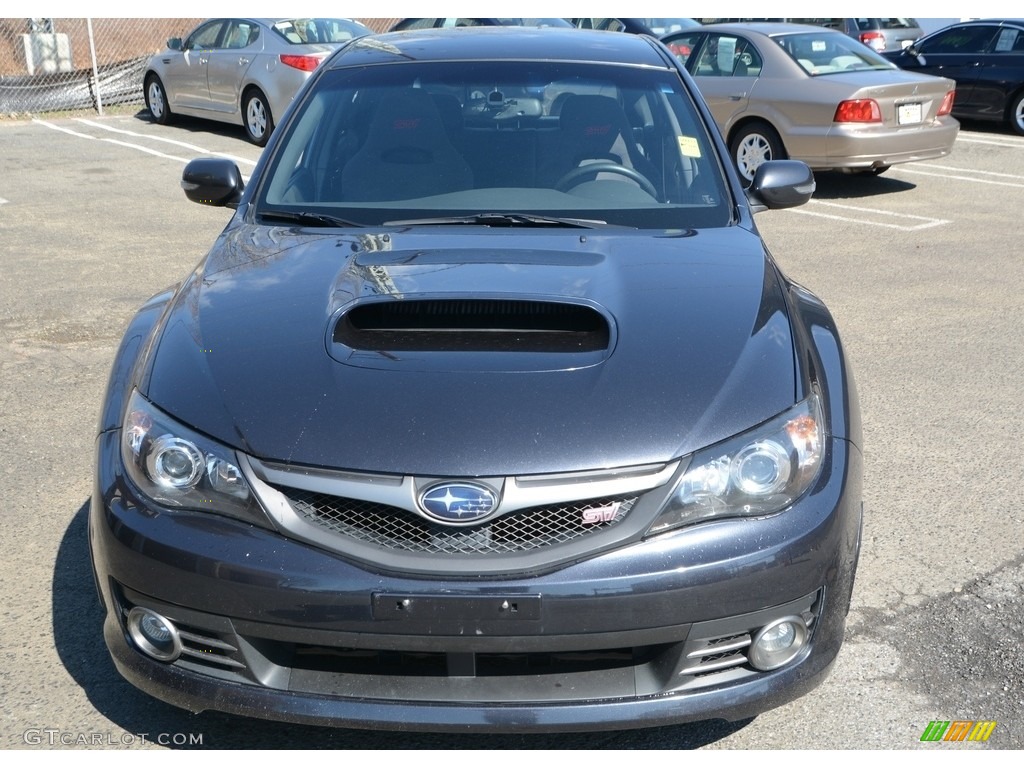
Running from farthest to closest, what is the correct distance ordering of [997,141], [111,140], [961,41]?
[961,41], [997,141], [111,140]

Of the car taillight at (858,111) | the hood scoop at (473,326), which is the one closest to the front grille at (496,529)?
the hood scoop at (473,326)

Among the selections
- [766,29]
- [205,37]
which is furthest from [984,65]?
[205,37]

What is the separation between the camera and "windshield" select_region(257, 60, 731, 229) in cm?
384

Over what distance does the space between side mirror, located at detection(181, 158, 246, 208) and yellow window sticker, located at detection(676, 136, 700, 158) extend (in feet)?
5.22

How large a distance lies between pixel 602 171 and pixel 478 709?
2.13 meters

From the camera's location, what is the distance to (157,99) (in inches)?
633

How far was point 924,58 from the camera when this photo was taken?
16.1 meters

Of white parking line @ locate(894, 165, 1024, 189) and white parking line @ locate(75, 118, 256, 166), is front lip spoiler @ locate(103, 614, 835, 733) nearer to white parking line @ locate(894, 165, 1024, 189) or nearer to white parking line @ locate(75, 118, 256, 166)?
white parking line @ locate(894, 165, 1024, 189)

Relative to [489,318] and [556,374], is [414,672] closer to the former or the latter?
[556,374]

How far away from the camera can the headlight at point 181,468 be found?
2.51 meters

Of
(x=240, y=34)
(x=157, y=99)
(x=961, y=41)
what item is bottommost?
(x=157, y=99)

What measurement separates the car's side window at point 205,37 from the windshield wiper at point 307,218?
39.3 ft

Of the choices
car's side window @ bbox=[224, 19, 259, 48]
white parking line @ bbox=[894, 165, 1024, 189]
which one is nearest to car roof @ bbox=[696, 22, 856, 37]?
white parking line @ bbox=[894, 165, 1024, 189]

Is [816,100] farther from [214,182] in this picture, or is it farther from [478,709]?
[478,709]
